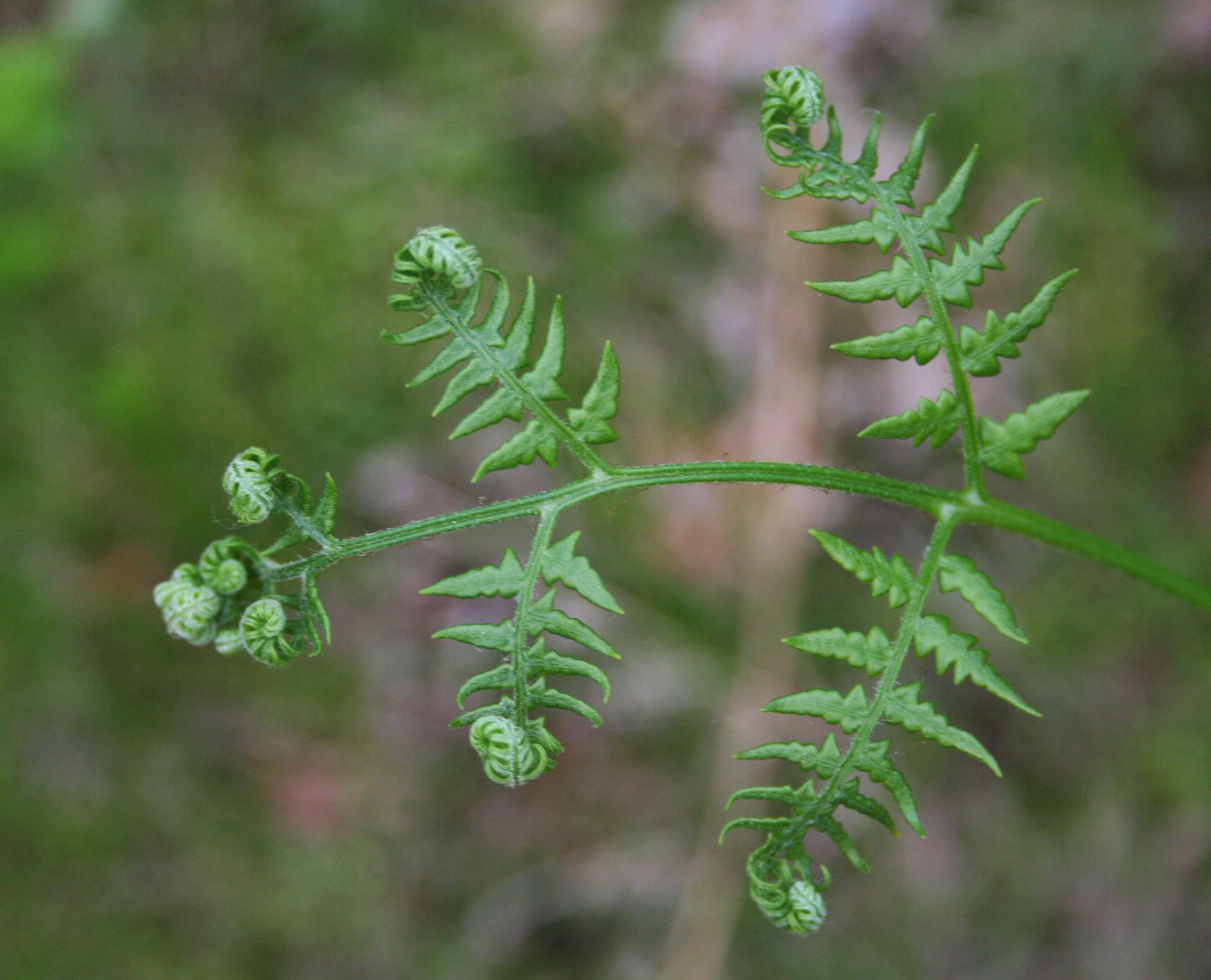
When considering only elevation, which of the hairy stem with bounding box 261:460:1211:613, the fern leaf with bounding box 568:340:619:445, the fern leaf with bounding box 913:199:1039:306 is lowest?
the hairy stem with bounding box 261:460:1211:613

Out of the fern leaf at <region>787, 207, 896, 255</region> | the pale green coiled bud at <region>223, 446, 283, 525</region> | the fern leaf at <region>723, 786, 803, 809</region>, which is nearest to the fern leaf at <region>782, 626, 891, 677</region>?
the fern leaf at <region>723, 786, 803, 809</region>

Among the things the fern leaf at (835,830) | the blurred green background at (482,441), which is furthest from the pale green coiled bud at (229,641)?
the blurred green background at (482,441)

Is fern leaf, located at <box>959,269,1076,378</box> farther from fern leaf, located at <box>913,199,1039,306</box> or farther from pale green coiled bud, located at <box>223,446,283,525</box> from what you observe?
pale green coiled bud, located at <box>223,446,283,525</box>

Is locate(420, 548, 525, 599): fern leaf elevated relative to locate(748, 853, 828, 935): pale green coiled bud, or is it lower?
elevated

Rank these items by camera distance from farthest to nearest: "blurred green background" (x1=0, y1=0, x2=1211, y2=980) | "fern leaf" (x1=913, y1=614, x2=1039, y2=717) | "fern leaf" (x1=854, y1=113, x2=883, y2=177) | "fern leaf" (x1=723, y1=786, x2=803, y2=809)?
"blurred green background" (x1=0, y1=0, x2=1211, y2=980), "fern leaf" (x1=854, y1=113, x2=883, y2=177), "fern leaf" (x1=913, y1=614, x2=1039, y2=717), "fern leaf" (x1=723, y1=786, x2=803, y2=809)

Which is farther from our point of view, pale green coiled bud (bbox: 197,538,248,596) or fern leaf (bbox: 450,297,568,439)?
fern leaf (bbox: 450,297,568,439)

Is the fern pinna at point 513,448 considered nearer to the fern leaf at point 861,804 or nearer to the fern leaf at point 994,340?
the fern leaf at point 861,804

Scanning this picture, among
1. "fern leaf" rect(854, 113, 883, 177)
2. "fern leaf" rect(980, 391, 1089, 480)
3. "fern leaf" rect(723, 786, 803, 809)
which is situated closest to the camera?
"fern leaf" rect(723, 786, 803, 809)

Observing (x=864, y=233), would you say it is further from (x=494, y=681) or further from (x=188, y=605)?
(x=188, y=605)

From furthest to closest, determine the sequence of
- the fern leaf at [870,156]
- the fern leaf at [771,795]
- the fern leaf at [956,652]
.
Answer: the fern leaf at [870,156], the fern leaf at [956,652], the fern leaf at [771,795]
